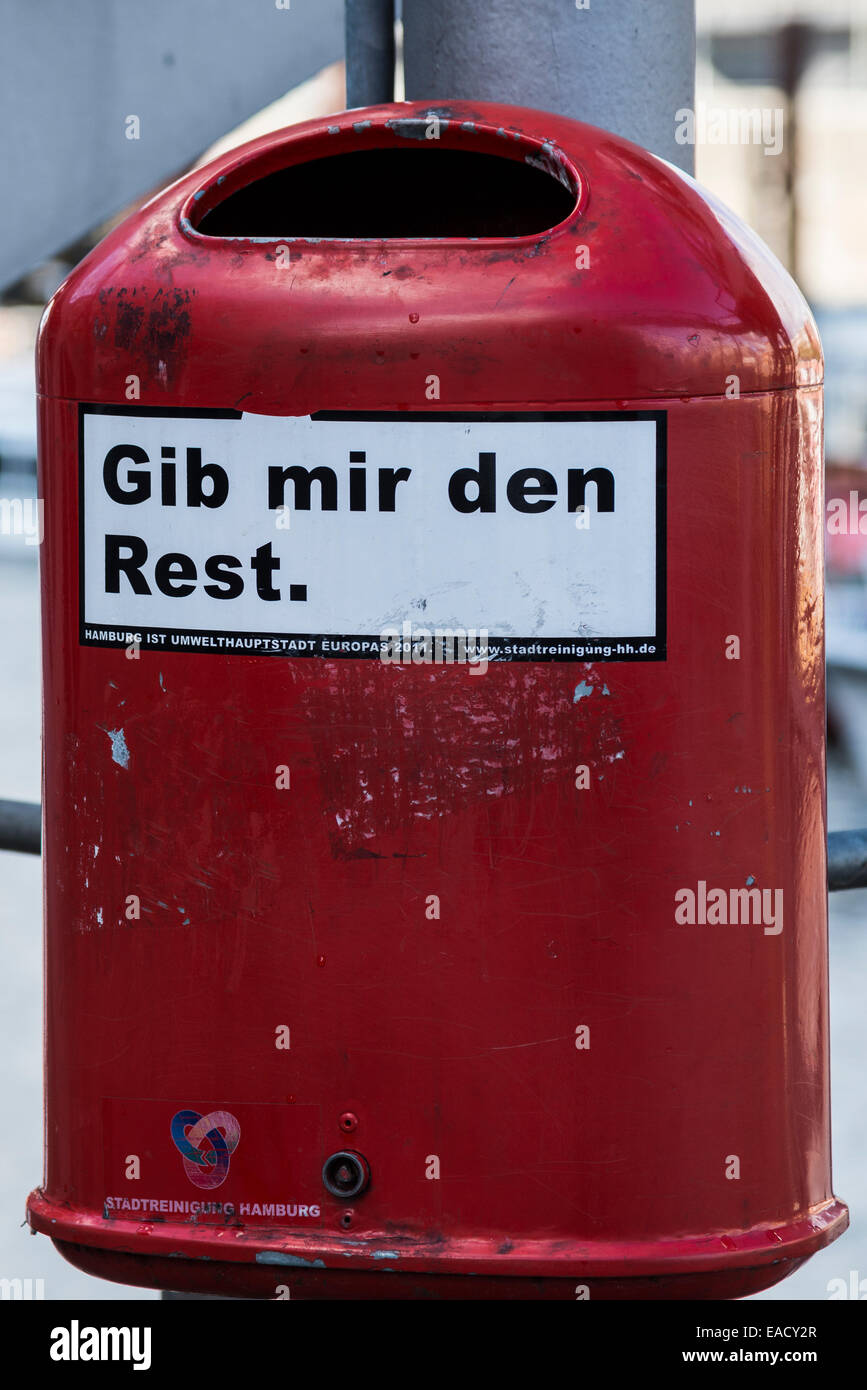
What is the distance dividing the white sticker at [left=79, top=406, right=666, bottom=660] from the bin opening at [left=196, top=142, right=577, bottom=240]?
1.22 feet

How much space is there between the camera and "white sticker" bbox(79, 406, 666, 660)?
159cm

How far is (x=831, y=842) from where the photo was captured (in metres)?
2.22

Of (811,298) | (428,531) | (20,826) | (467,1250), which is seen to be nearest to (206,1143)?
(467,1250)

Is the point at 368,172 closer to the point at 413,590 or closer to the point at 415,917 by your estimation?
the point at 413,590

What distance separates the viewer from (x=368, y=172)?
1934mm

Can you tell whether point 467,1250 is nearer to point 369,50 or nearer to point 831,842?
point 831,842

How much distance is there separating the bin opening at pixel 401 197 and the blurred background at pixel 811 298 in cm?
42

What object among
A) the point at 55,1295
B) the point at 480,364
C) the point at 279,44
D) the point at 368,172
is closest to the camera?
the point at 480,364

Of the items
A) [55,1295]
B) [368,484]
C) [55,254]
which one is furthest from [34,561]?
[368,484]

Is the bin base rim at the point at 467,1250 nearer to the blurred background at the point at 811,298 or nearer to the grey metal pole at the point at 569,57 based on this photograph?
the blurred background at the point at 811,298

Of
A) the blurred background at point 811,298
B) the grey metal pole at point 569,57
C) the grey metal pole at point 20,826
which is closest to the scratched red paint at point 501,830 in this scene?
the grey metal pole at point 569,57

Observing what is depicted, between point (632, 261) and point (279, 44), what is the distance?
1.08m

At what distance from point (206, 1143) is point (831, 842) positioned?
2.93 feet

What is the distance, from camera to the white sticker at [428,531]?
159cm
